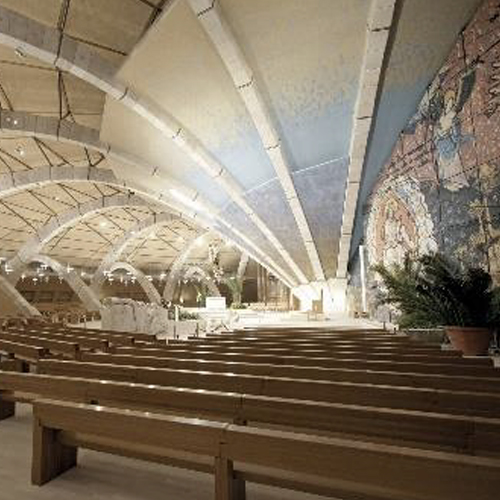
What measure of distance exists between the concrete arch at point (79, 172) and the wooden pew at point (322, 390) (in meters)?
10.4

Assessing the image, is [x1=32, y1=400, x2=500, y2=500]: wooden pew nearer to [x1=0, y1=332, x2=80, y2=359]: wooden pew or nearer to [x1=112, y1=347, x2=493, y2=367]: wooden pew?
[x1=112, y1=347, x2=493, y2=367]: wooden pew

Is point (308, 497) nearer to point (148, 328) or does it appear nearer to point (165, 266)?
point (148, 328)

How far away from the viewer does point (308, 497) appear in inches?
74.9

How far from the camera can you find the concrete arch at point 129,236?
84.7 feet

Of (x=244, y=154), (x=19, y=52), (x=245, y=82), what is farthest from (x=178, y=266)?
→ (x=245, y=82)

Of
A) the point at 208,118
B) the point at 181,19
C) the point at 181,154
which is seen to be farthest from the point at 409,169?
the point at 181,154

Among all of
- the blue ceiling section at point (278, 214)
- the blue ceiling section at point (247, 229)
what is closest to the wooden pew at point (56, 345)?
the blue ceiling section at point (278, 214)

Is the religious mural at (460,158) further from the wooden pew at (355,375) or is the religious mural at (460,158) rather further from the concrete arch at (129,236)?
the concrete arch at (129,236)

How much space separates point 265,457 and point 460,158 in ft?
22.9

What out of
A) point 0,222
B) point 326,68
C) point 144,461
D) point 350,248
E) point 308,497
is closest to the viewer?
point 308,497

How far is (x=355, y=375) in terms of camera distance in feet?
8.82

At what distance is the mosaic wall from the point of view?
6176 millimetres

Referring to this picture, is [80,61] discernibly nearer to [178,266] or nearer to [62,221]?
[62,221]

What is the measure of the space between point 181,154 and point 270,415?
35.8ft
